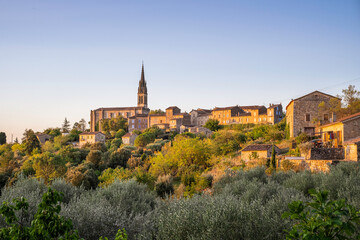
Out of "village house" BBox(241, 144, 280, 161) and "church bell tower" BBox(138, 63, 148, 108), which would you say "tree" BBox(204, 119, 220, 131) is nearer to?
"village house" BBox(241, 144, 280, 161)

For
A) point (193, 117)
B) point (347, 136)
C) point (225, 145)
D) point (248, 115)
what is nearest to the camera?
point (347, 136)

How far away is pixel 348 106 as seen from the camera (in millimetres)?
29688

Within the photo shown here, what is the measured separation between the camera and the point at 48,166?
32781mm

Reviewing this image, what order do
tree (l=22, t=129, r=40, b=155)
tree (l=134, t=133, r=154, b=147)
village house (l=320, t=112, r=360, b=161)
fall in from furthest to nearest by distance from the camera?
tree (l=134, t=133, r=154, b=147)
tree (l=22, t=129, r=40, b=155)
village house (l=320, t=112, r=360, b=161)

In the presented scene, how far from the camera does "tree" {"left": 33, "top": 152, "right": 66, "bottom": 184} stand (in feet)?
104

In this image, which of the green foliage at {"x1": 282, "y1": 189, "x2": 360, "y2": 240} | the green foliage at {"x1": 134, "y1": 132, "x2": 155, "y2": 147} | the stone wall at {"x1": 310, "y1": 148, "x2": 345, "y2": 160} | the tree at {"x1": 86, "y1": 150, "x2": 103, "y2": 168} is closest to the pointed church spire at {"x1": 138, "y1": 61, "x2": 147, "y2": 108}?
the green foliage at {"x1": 134, "y1": 132, "x2": 155, "y2": 147}

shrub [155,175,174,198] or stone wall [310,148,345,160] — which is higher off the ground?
stone wall [310,148,345,160]

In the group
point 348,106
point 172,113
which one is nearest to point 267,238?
point 348,106

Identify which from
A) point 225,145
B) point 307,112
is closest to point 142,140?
point 225,145

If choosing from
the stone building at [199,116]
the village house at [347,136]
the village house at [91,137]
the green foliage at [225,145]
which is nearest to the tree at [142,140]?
the village house at [91,137]

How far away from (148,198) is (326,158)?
1473 centimetres

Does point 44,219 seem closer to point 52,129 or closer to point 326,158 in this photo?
point 326,158

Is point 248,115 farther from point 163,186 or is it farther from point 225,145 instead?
point 163,186

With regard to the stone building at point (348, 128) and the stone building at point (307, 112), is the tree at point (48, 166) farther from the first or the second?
the stone building at point (348, 128)
